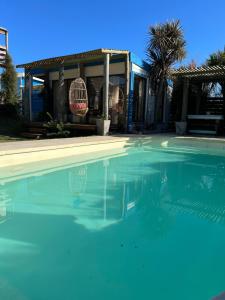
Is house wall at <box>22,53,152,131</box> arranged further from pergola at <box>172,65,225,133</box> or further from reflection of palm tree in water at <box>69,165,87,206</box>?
reflection of palm tree in water at <box>69,165,87,206</box>

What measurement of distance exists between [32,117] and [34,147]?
7.84 meters

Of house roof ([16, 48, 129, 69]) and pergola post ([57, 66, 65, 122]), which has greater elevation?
house roof ([16, 48, 129, 69])

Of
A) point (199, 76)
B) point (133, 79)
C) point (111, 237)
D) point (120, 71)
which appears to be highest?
point (120, 71)

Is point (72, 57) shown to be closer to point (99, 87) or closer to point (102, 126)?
point (99, 87)

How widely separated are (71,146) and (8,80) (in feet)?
28.1

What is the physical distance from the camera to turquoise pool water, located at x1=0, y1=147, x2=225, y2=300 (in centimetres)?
204

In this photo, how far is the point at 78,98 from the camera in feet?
33.7

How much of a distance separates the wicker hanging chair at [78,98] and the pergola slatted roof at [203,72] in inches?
142

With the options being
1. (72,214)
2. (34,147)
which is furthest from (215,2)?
(72,214)

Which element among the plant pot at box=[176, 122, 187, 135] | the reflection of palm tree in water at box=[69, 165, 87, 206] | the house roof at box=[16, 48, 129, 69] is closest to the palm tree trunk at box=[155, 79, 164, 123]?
the plant pot at box=[176, 122, 187, 135]

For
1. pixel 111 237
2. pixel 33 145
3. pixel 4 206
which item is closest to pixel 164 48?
pixel 33 145

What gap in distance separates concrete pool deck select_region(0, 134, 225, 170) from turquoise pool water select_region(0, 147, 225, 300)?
70 centimetres

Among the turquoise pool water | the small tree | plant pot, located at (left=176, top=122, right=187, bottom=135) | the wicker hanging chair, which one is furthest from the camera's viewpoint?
the small tree

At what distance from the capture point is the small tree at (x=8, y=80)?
1374cm
